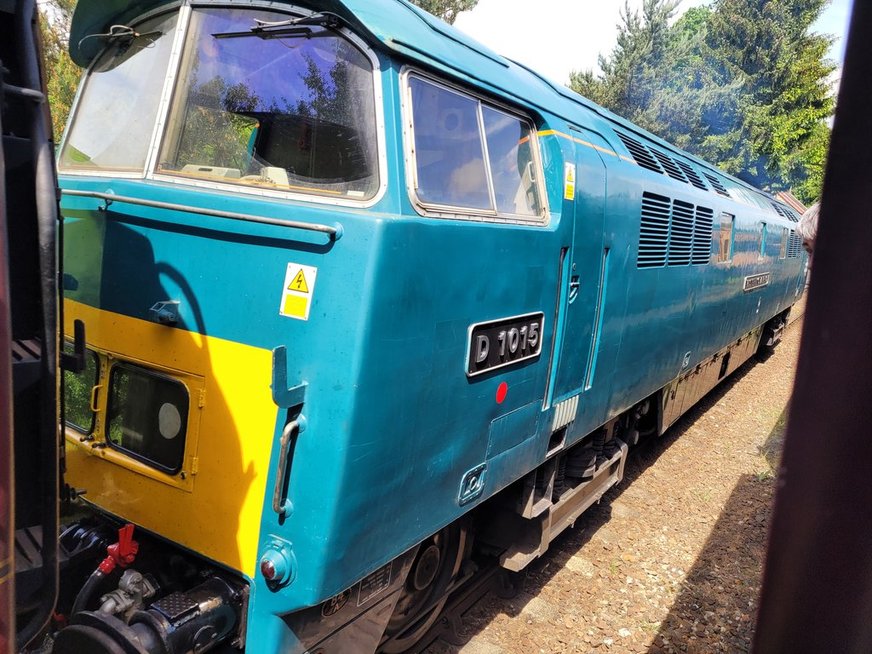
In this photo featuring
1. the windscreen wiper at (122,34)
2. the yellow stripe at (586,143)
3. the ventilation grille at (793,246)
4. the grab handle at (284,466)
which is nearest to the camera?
the grab handle at (284,466)

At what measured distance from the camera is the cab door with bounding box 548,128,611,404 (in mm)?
3475

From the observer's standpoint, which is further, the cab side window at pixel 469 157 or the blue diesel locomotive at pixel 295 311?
the cab side window at pixel 469 157

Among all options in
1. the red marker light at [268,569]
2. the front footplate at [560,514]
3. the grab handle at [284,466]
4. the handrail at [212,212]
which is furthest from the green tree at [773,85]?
the red marker light at [268,569]

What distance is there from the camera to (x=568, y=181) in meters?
3.37

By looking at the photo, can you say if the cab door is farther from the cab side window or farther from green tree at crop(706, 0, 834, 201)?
green tree at crop(706, 0, 834, 201)

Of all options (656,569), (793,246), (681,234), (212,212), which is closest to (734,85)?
(793,246)

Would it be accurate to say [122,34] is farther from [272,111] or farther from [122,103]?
[272,111]

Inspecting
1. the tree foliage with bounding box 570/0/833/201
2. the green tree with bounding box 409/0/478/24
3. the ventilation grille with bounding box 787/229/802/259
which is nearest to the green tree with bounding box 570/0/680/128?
the tree foliage with bounding box 570/0/833/201

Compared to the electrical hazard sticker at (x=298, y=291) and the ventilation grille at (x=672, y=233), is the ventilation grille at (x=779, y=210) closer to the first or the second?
the ventilation grille at (x=672, y=233)

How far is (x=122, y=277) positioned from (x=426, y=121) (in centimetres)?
134

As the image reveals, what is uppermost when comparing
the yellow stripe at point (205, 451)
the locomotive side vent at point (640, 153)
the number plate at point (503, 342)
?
the locomotive side vent at point (640, 153)

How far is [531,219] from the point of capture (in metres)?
3.13

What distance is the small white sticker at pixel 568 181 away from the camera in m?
3.34

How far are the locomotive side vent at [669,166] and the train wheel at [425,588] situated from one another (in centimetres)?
362
